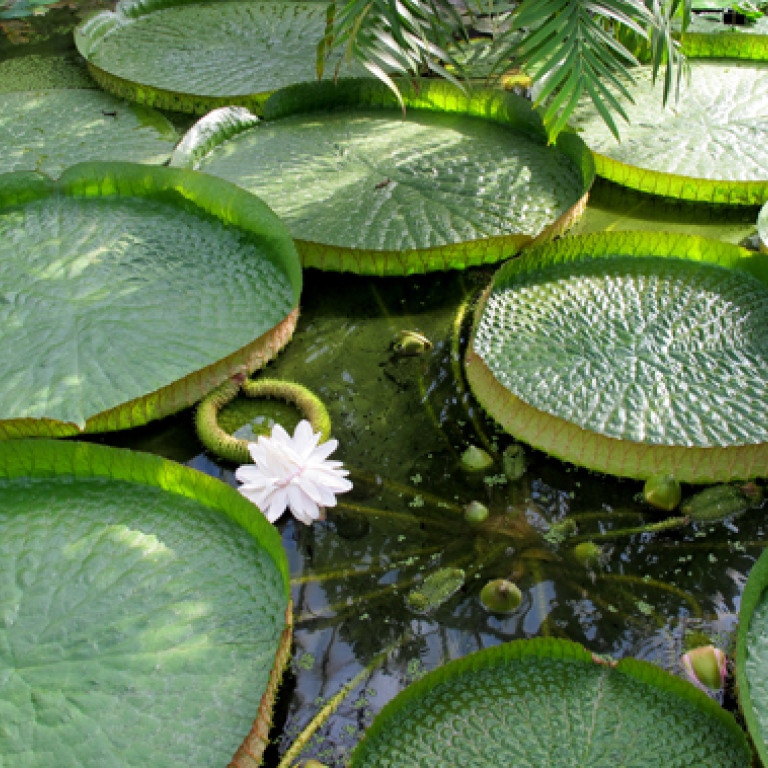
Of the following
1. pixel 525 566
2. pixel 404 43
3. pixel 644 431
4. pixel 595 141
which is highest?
pixel 404 43

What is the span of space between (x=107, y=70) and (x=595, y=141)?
6.95 feet

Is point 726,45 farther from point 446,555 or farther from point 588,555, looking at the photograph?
point 446,555

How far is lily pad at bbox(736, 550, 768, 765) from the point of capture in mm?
1410

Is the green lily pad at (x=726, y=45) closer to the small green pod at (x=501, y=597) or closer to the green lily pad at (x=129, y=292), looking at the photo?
the green lily pad at (x=129, y=292)

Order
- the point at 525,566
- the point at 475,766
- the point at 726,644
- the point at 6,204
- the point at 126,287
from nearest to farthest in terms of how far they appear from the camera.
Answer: the point at 475,766 → the point at 726,644 → the point at 525,566 → the point at 126,287 → the point at 6,204

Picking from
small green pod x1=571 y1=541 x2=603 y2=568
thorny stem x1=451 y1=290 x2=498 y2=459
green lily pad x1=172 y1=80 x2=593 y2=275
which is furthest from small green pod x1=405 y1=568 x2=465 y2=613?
green lily pad x1=172 y1=80 x2=593 y2=275

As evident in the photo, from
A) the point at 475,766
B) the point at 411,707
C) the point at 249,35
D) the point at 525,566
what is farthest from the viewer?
the point at 249,35

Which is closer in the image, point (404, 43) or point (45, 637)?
point (45, 637)

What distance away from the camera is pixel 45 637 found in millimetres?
1599

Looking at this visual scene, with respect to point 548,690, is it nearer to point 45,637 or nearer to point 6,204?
point 45,637

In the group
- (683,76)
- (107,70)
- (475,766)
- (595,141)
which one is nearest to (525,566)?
(475,766)

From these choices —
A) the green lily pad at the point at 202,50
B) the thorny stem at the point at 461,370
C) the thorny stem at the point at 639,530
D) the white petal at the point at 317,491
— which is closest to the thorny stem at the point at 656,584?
the thorny stem at the point at 639,530

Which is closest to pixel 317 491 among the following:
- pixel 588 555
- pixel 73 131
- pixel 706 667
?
pixel 588 555

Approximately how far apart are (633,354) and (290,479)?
97cm
